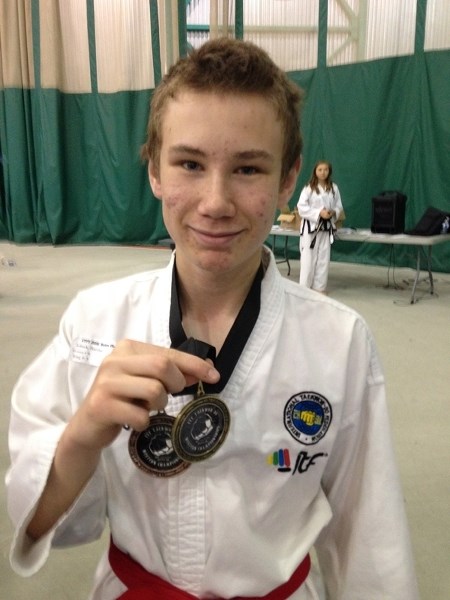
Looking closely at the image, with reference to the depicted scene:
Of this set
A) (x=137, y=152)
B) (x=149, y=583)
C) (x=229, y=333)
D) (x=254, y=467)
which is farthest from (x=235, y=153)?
Result: (x=137, y=152)

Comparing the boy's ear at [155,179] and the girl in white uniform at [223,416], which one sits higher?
the boy's ear at [155,179]

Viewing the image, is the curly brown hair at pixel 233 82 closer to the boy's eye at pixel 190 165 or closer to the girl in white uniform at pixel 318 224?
the boy's eye at pixel 190 165

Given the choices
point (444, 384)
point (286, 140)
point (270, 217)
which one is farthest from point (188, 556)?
point (444, 384)

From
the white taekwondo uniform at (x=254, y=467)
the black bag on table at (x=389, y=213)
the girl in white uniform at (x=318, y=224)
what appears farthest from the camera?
the girl in white uniform at (x=318, y=224)

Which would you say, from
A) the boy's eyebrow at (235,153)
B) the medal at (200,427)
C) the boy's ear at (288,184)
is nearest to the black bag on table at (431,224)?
the boy's ear at (288,184)

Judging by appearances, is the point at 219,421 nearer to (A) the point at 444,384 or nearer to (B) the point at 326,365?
(B) the point at 326,365

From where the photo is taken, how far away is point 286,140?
109 cm

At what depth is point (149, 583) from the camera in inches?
41.8

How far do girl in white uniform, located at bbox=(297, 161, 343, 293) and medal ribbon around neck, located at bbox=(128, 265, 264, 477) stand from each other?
5026 millimetres

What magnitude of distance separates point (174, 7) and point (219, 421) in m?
9.56

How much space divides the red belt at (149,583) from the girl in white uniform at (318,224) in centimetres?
503

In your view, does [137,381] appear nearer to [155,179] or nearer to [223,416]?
[223,416]

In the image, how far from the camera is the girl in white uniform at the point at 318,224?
19.9ft

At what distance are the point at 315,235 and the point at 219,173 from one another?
5.27 metres
